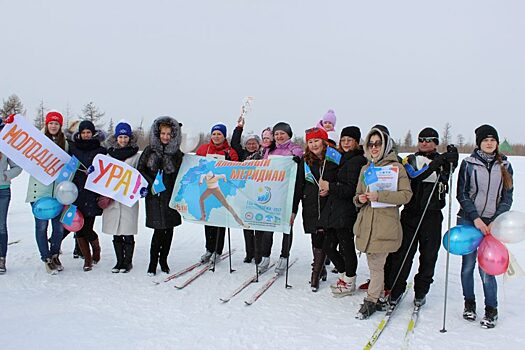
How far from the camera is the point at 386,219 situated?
15.3 feet

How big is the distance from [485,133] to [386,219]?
1369mm

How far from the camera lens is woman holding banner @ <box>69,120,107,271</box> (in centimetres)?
615

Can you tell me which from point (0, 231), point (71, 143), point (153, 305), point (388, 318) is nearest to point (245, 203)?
point (153, 305)

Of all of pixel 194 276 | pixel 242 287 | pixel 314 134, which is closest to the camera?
pixel 314 134

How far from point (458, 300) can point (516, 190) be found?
45.5 ft

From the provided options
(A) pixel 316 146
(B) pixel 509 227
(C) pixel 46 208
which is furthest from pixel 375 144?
(C) pixel 46 208

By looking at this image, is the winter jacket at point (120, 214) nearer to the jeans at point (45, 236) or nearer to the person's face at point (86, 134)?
the person's face at point (86, 134)

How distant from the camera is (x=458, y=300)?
5367 mm

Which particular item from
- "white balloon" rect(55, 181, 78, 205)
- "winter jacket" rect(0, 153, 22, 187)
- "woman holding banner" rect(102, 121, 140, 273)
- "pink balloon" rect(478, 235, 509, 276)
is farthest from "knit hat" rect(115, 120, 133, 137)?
"pink balloon" rect(478, 235, 509, 276)

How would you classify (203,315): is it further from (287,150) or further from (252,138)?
(252,138)

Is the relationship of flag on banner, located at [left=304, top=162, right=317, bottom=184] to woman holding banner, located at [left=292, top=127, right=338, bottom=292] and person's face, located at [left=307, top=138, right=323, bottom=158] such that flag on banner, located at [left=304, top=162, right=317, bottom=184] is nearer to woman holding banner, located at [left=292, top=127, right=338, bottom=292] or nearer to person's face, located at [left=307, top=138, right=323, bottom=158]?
woman holding banner, located at [left=292, top=127, right=338, bottom=292]

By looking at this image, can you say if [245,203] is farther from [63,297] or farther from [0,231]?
[0,231]

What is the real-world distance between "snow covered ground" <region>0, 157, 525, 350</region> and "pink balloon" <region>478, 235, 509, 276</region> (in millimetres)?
683

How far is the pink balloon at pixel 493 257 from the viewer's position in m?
4.22
